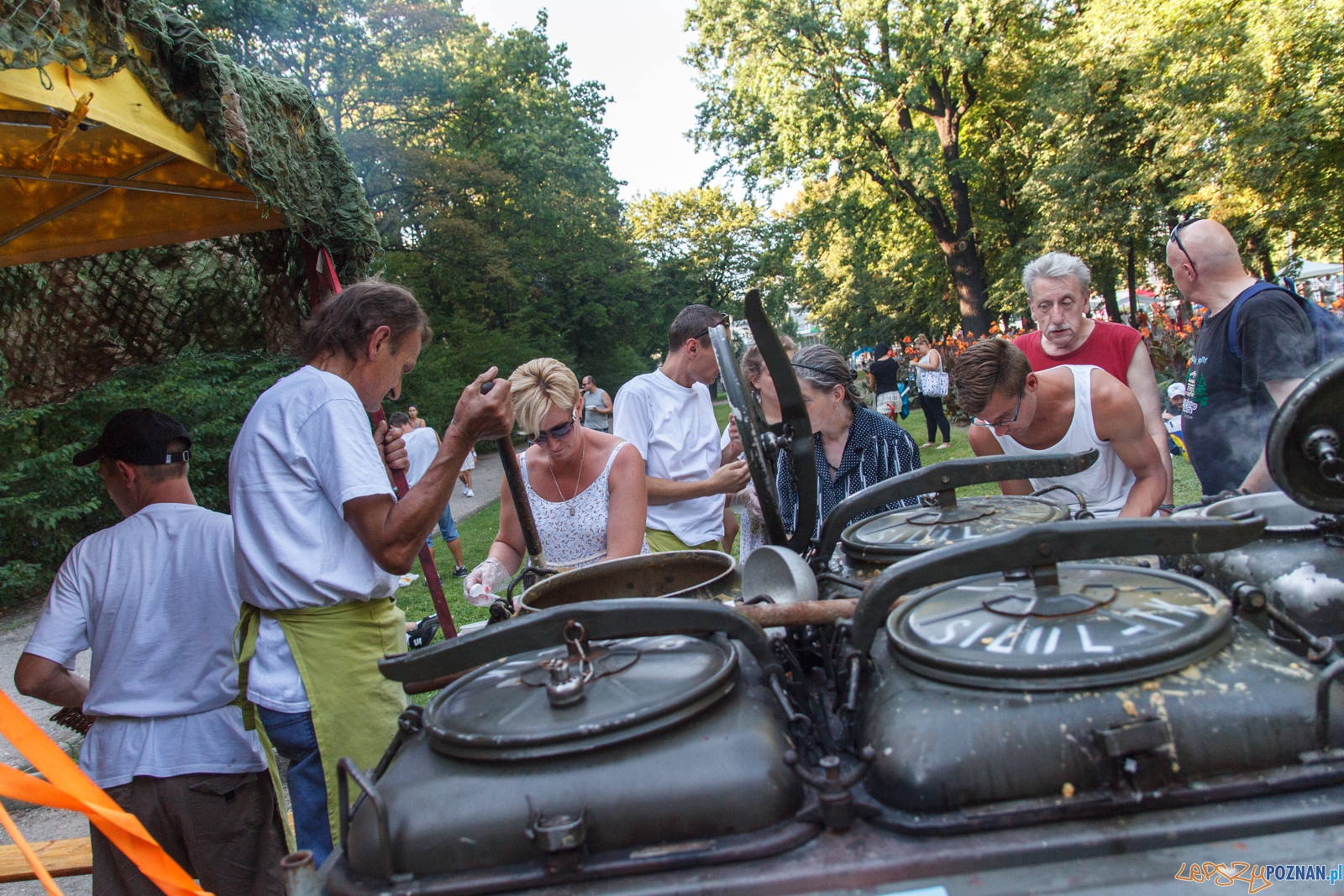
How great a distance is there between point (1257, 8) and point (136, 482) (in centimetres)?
1866

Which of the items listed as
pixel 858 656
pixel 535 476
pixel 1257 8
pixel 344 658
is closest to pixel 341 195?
pixel 535 476

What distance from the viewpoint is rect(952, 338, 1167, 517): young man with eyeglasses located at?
2637 millimetres

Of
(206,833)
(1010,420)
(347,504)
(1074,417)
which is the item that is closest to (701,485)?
(1010,420)

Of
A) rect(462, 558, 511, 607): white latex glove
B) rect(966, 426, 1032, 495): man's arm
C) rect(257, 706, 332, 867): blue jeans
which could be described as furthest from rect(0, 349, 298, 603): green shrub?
rect(966, 426, 1032, 495): man's arm

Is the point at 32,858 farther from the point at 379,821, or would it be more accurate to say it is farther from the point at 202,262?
Answer: the point at 202,262

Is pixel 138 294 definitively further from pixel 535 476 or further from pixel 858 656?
pixel 858 656

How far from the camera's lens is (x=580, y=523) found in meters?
3.05

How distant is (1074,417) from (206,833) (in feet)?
9.58

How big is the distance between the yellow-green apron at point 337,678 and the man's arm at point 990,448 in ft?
7.04

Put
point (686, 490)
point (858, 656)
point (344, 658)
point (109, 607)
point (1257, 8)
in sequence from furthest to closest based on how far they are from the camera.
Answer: point (1257, 8) < point (686, 490) < point (109, 607) < point (344, 658) < point (858, 656)

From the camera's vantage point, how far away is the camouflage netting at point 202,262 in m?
2.13

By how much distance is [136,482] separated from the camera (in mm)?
2457

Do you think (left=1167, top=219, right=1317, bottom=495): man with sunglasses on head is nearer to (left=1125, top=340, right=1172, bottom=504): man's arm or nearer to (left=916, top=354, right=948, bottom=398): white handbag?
(left=1125, top=340, right=1172, bottom=504): man's arm

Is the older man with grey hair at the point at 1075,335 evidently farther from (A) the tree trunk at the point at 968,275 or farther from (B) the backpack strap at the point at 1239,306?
(A) the tree trunk at the point at 968,275
